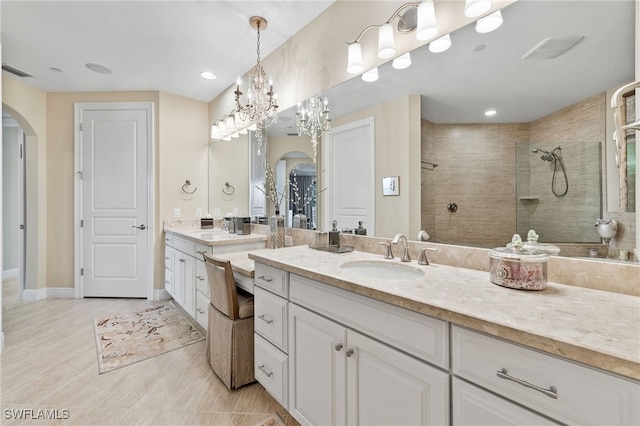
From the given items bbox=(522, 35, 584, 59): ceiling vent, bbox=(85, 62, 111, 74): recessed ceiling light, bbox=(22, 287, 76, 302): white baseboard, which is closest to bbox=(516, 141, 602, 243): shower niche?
bbox=(522, 35, 584, 59): ceiling vent

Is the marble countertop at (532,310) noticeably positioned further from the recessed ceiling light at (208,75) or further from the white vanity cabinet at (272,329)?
the recessed ceiling light at (208,75)

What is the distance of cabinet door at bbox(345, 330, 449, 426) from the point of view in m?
0.87

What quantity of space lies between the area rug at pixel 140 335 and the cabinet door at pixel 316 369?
1.54m

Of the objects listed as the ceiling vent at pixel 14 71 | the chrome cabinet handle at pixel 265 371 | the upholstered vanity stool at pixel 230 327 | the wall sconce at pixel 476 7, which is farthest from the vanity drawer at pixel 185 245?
the wall sconce at pixel 476 7

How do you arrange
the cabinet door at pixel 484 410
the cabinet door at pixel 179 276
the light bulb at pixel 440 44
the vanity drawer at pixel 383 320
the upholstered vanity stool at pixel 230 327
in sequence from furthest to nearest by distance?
1. the cabinet door at pixel 179 276
2. the upholstered vanity stool at pixel 230 327
3. the light bulb at pixel 440 44
4. the vanity drawer at pixel 383 320
5. the cabinet door at pixel 484 410

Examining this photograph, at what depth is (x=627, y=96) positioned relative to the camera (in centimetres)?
99

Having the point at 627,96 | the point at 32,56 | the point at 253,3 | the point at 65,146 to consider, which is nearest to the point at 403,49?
the point at 627,96

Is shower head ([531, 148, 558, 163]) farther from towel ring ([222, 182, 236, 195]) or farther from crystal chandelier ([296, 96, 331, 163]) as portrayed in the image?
towel ring ([222, 182, 236, 195])

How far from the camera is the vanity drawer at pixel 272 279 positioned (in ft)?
4.82

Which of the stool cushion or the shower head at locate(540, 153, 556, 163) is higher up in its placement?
the shower head at locate(540, 153, 556, 163)

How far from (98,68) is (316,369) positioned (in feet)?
12.3

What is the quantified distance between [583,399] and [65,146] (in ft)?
16.7

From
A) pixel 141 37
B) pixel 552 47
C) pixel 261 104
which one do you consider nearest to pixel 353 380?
pixel 552 47

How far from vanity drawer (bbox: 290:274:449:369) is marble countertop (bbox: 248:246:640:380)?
42 mm
